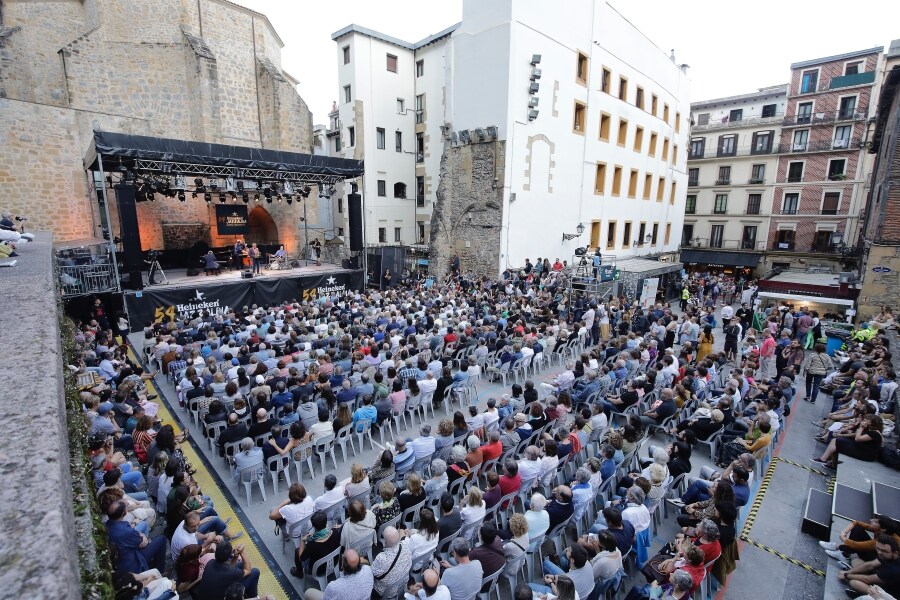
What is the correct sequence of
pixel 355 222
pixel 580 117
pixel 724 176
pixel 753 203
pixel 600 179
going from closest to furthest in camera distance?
1. pixel 355 222
2. pixel 580 117
3. pixel 600 179
4. pixel 753 203
5. pixel 724 176

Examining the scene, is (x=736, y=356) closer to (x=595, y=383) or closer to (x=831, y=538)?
(x=595, y=383)

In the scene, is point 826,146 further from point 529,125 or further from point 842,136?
point 529,125

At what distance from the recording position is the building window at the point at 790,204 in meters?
28.8

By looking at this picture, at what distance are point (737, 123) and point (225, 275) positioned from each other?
34550 mm

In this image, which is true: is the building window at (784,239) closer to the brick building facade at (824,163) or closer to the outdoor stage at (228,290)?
the brick building facade at (824,163)

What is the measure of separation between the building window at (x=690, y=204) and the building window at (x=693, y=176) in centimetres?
93

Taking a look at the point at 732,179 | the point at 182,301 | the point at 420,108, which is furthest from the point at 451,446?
the point at 732,179

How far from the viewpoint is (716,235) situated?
1296 inches

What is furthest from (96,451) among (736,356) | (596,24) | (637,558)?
(596,24)

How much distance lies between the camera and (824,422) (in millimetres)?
8023

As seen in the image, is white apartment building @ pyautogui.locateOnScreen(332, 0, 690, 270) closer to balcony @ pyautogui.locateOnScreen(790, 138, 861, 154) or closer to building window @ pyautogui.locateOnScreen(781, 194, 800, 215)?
building window @ pyautogui.locateOnScreen(781, 194, 800, 215)

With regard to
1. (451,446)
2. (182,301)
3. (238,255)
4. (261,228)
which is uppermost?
(261,228)

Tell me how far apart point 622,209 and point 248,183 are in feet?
66.8

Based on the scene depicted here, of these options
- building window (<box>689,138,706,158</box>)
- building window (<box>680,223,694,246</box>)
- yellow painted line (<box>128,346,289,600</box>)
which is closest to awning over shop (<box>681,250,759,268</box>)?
building window (<box>680,223,694,246</box>)
